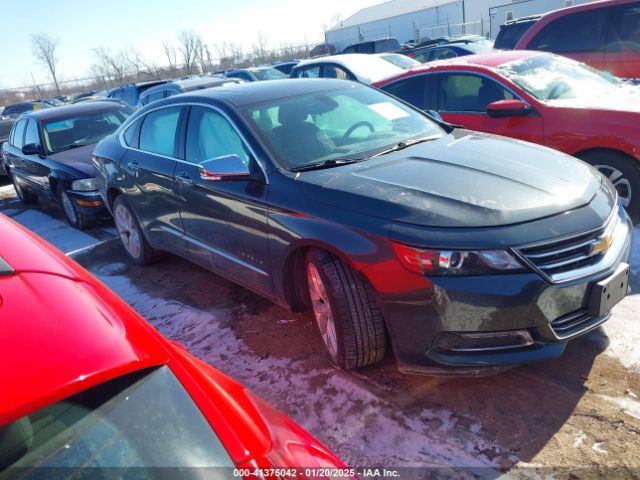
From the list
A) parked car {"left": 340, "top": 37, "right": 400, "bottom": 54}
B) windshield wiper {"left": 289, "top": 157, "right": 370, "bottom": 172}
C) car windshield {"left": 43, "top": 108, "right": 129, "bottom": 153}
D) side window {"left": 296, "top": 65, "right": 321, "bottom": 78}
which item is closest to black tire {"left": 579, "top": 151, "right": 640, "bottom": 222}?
windshield wiper {"left": 289, "top": 157, "right": 370, "bottom": 172}

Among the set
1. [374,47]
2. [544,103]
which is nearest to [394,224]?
[544,103]

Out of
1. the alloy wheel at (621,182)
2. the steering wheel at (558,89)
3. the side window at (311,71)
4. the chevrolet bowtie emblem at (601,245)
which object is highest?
the side window at (311,71)

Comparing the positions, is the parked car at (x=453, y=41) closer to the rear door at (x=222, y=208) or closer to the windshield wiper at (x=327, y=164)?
the rear door at (x=222, y=208)

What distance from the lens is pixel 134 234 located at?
5133mm

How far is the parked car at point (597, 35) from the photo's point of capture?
6953 mm

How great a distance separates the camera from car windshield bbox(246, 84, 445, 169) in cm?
336

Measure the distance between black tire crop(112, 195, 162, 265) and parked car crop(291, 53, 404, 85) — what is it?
5355 mm

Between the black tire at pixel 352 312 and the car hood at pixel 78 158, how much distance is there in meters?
4.66

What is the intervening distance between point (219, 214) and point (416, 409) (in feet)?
5.99

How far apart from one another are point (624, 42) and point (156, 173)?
6.42 metres

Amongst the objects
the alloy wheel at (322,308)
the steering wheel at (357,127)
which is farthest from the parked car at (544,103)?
the alloy wheel at (322,308)

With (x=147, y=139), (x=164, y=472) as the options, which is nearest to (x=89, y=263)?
(x=147, y=139)

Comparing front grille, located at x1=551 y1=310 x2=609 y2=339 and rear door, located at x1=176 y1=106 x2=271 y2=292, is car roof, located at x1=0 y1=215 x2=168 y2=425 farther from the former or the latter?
front grille, located at x1=551 y1=310 x2=609 y2=339

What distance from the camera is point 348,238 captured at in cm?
266
